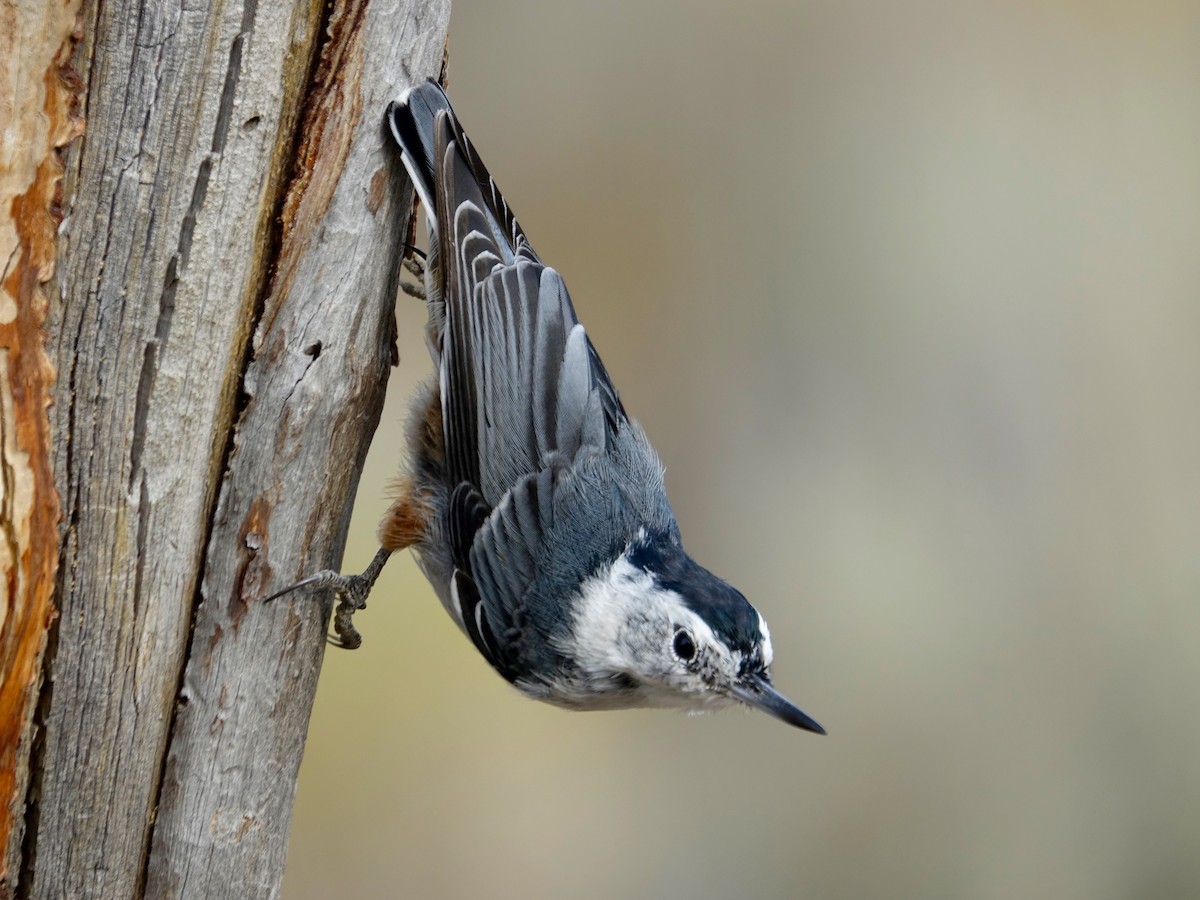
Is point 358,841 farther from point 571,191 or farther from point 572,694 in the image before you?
point 571,191

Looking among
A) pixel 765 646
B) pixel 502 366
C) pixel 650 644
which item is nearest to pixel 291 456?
pixel 502 366

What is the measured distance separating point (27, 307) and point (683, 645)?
4.06ft

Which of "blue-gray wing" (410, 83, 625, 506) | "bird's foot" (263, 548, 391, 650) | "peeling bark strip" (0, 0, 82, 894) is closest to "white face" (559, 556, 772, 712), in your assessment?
"blue-gray wing" (410, 83, 625, 506)

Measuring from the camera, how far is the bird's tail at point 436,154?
1.89 meters

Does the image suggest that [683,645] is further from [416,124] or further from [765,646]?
[416,124]

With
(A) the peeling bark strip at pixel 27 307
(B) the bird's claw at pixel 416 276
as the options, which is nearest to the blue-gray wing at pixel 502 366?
(B) the bird's claw at pixel 416 276

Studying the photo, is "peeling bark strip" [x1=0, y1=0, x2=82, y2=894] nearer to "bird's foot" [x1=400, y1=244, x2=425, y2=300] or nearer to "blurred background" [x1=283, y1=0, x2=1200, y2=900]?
"bird's foot" [x1=400, y1=244, x2=425, y2=300]

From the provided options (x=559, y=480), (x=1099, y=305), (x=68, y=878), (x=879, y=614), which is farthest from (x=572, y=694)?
(x=1099, y=305)

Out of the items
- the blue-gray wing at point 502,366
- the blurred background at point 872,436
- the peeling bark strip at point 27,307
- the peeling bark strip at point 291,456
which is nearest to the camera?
the peeling bark strip at point 27,307

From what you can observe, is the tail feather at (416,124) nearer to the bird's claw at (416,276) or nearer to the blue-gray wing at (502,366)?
the blue-gray wing at (502,366)

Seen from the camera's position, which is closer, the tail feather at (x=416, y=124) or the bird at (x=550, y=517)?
the tail feather at (x=416, y=124)

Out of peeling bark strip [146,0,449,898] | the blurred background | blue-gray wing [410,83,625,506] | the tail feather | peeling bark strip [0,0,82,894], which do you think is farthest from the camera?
the blurred background

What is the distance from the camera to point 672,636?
2.10 m

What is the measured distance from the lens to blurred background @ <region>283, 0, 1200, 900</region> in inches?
135
